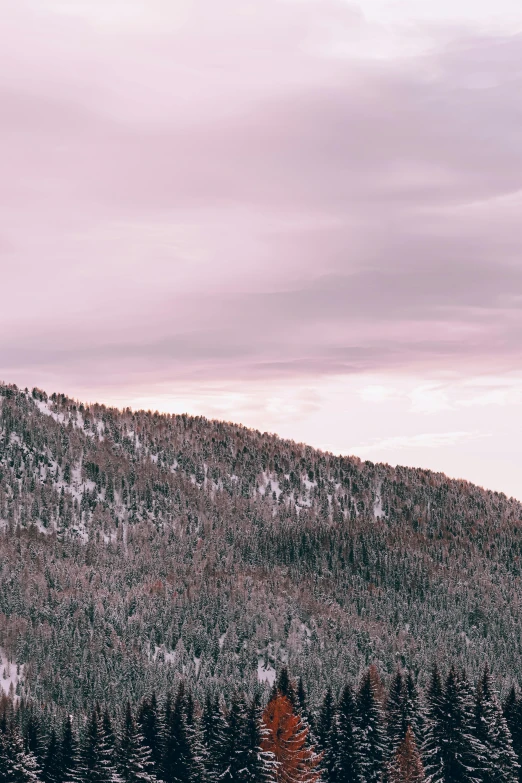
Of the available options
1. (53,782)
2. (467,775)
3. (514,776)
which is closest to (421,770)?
(467,775)

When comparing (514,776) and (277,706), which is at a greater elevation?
(277,706)

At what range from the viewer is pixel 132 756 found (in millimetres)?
85125

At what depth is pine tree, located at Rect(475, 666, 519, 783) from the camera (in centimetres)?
9075

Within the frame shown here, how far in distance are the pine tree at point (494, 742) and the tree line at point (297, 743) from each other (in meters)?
0.08

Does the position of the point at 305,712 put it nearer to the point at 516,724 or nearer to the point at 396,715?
the point at 396,715

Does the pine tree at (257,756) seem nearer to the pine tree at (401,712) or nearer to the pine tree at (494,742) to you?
the pine tree at (401,712)

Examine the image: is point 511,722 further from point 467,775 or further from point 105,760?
point 105,760

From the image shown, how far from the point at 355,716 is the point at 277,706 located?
467 inches

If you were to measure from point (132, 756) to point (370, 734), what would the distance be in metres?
19.2

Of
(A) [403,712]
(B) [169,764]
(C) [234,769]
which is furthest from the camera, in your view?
(A) [403,712]

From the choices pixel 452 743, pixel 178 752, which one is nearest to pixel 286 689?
pixel 178 752

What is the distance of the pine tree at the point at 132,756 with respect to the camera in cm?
8512

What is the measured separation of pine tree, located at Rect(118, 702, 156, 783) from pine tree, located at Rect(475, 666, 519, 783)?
86.5 feet

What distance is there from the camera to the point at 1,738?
276 ft
